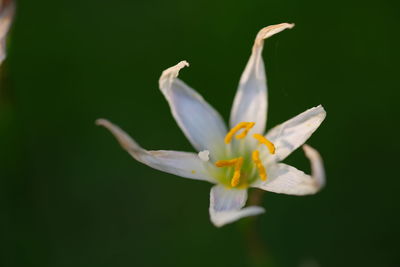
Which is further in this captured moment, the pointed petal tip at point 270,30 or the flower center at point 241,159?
the flower center at point 241,159

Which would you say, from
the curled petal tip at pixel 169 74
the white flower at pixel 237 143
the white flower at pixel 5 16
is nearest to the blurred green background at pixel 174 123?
the white flower at pixel 5 16

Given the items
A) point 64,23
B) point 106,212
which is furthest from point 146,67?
point 106,212

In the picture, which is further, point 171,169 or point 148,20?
point 148,20

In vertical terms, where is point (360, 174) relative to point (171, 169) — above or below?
below

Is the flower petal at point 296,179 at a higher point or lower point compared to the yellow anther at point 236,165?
lower

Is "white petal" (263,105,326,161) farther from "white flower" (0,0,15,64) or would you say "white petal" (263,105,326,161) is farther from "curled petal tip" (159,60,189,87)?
"white flower" (0,0,15,64)

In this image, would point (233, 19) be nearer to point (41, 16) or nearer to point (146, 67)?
point (146, 67)

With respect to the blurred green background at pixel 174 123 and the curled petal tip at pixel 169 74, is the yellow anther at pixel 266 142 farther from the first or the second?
the blurred green background at pixel 174 123

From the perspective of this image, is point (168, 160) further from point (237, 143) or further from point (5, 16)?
point (5, 16)
